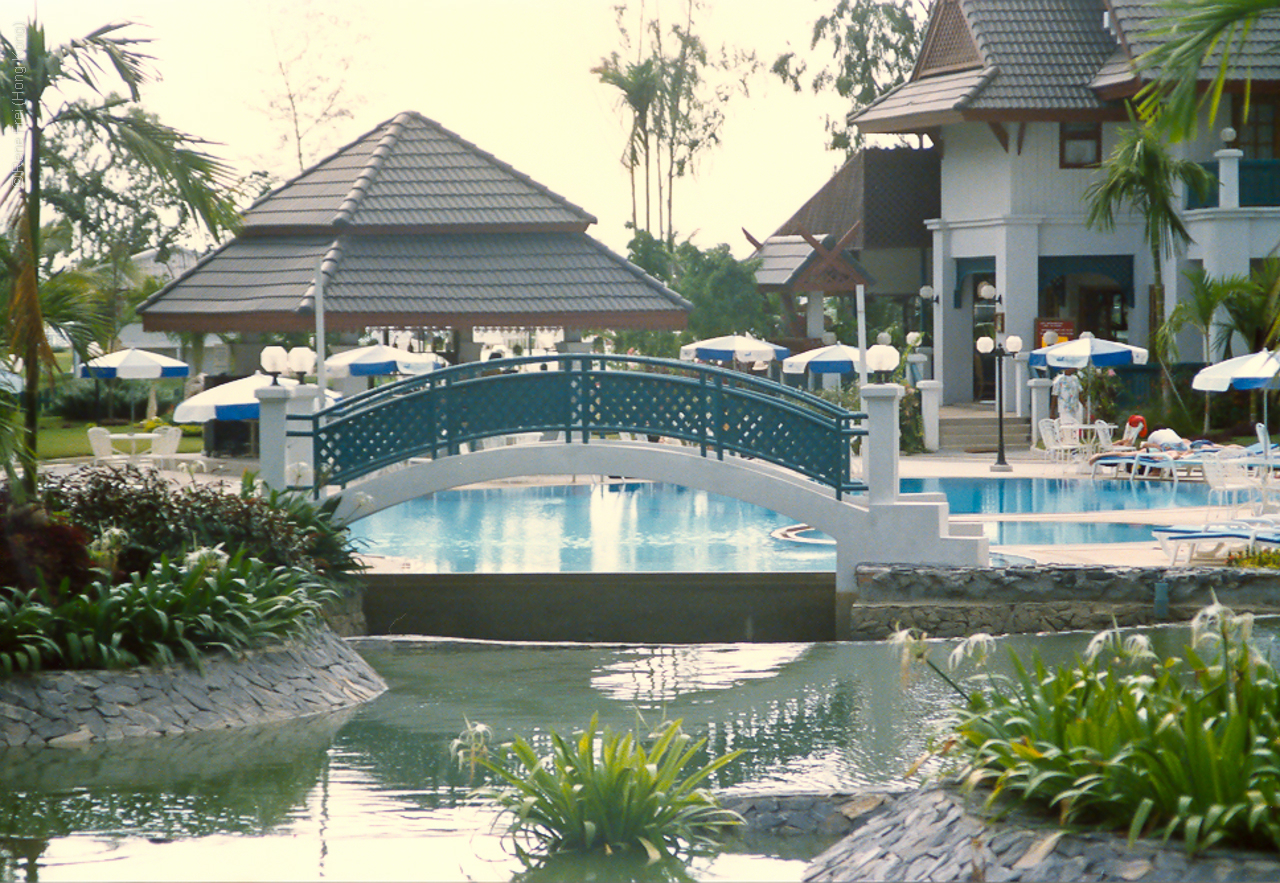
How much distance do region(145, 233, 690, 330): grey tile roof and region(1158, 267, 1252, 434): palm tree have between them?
9253 millimetres

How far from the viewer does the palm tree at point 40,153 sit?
34.7ft

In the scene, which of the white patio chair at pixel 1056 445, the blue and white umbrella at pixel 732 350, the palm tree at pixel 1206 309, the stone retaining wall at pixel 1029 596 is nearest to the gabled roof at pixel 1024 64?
the palm tree at pixel 1206 309

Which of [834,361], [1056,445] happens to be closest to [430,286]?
[834,361]

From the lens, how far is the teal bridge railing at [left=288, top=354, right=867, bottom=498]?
13.5 meters

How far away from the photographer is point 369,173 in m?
27.0

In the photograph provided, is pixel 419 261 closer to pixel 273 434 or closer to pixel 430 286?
pixel 430 286

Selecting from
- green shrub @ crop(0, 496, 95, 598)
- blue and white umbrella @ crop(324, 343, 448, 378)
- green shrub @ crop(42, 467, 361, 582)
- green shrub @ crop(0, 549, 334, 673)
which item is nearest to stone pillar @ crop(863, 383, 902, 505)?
green shrub @ crop(42, 467, 361, 582)

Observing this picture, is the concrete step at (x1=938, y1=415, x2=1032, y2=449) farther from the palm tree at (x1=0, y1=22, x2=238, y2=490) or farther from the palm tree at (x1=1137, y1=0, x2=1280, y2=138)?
the palm tree at (x1=1137, y1=0, x2=1280, y2=138)

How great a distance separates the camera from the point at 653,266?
4162cm

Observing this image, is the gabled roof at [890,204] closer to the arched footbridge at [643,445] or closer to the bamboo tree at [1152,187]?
the bamboo tree at [1152,187]

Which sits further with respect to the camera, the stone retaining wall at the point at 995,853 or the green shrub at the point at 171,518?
the green shrub at the point at 171,518

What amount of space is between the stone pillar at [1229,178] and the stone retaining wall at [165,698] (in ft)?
72.9

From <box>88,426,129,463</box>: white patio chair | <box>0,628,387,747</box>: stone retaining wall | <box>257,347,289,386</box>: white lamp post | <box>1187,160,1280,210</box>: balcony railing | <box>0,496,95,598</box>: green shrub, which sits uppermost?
<box>1187,160,1280,210</box>: balcony railing

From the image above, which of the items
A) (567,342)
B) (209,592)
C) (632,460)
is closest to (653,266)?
(567,342)
